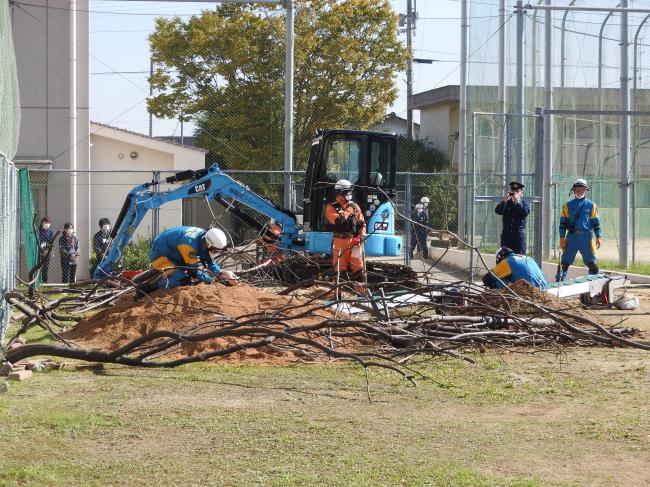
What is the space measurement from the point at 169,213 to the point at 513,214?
13.7 meters

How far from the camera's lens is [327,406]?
8016mm

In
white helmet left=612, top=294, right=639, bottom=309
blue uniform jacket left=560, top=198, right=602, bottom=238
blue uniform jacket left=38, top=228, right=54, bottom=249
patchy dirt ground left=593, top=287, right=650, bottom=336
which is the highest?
blue uniform jacket left=560, top=198, right=602, bottom=238

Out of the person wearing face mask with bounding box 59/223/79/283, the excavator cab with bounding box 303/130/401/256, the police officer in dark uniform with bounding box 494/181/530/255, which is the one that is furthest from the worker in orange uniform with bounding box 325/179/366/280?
the person wearing face mask with bounding box 59/223/79/283

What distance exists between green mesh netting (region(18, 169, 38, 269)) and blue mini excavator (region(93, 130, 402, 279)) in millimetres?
1317

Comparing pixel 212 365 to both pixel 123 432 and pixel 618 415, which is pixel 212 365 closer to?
pixel 123 432

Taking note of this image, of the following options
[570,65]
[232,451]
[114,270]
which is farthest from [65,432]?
[570,65]

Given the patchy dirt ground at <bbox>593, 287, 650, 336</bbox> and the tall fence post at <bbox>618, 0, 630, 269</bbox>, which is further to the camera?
the tall fence post at <bbox>618, 0, 630, 269</bbox>

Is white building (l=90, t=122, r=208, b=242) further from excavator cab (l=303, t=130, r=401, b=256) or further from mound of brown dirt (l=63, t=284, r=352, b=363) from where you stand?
mound of brown dirt (l=63, t=284, r=352, b=363)

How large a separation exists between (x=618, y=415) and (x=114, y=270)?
1256cm

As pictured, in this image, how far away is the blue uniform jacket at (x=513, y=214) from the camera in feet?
54.1

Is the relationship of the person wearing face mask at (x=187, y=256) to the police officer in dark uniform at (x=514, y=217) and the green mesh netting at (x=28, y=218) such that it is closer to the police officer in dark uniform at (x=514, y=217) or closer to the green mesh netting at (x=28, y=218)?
the police officer in dark uniform at (x=514, y=217)

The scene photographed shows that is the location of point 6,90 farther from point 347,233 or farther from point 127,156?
point 127,156

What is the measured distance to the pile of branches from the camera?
943 cm

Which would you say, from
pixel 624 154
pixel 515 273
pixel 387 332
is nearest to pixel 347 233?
pixel 515 273
